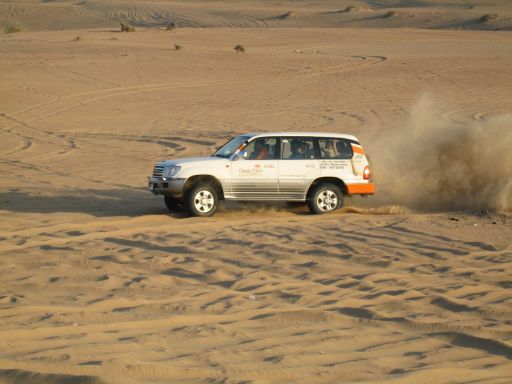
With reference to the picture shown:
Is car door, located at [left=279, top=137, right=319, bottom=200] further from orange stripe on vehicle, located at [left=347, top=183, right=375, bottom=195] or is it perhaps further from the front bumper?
the front bumper

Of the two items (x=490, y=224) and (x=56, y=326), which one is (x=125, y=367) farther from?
(x=490, y=224)

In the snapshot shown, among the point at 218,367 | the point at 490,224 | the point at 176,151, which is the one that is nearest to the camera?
the point at 218,367

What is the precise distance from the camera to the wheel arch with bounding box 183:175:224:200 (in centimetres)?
1530

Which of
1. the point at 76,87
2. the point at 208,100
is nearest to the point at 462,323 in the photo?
the point at 208,100

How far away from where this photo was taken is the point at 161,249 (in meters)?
12.4

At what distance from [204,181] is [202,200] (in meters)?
0.34

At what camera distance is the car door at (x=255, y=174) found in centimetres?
1552

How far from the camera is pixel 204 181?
15.5 meters

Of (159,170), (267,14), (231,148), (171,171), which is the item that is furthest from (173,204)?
(267,14)

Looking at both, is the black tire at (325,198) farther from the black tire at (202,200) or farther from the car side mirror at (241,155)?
→ the black tire at (202,200)

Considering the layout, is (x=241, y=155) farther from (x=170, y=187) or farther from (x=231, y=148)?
(x=170, y=187)

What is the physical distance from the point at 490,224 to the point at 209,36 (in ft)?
160

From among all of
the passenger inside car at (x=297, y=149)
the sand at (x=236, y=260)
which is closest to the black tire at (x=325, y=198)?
the sand at (x=236, y=260)

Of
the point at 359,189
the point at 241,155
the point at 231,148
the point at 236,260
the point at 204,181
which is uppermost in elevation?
the point at 231,148
